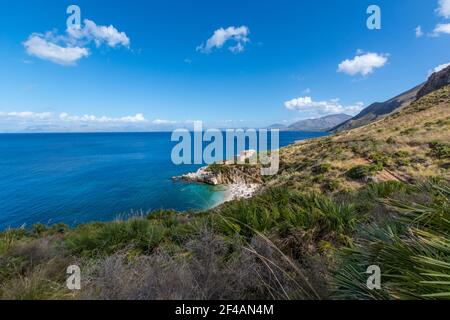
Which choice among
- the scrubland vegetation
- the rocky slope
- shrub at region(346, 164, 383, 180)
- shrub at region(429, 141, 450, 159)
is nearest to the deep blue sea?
shrub at region(346, 164, 383, 180)

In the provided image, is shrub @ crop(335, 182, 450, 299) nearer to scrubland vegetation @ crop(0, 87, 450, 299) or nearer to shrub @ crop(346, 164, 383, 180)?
scrubland vegetation @ crop(0, 87, 450, 299)

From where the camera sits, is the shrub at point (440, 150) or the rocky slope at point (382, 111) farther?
the rocky slope at point (382, 111)

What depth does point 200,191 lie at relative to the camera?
110 feet

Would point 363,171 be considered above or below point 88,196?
above

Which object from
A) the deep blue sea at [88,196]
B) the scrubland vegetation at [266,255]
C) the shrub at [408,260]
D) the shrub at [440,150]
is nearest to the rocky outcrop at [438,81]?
the shrub at [440,150]

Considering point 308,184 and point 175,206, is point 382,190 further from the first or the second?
point 175,206

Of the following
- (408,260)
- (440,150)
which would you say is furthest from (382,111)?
(408,260)

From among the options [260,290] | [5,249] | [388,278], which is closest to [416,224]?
[388,278]

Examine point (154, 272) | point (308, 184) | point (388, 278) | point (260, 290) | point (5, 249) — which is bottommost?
point (308, 184)

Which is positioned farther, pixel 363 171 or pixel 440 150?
pixel 440 150

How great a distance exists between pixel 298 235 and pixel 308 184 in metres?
16.3

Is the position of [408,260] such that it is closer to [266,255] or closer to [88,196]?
[266,255]

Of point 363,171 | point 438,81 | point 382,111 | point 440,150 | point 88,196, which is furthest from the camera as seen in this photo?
point 382,111

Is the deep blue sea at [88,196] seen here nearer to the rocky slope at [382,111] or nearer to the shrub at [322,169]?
the shrub at [322,169]
